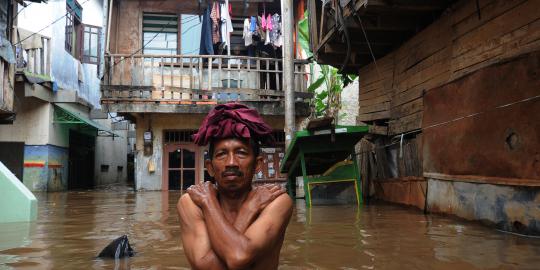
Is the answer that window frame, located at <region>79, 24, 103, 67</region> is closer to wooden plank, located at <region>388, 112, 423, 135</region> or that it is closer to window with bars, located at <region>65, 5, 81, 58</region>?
window with bars, located at <region>65, 5, 81, 58</region>

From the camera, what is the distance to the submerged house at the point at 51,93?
14.4m

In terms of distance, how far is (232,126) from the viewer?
235 cm

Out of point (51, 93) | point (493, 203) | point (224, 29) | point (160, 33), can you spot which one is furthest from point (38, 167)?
point (493, 203)

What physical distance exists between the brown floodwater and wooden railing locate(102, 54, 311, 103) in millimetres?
7517

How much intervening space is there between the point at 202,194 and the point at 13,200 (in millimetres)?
4958

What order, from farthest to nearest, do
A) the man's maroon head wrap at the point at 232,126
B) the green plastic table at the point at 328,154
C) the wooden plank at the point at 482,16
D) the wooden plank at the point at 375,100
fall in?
the wooden plank at the point at 375,100, the green plastic table at the point at 328,154, the wooden plank at the point at 482,16, the man's maroon head wrap at the point at 232,126

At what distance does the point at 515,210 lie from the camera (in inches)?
189

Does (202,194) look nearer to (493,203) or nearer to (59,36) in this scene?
(493,203)

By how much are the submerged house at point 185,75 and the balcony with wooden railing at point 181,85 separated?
31 mm

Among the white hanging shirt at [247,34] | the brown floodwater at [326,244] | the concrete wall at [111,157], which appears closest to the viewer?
the brown floodwater at [326,244]

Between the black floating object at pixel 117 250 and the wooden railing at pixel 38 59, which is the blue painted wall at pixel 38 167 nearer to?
the wooden railing at pixel 38 59

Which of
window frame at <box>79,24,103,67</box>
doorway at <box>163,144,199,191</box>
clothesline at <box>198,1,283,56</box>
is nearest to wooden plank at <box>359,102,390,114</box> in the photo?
clothesline at <box>198,1,283,56</box>

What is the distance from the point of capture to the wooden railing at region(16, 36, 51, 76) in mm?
14223

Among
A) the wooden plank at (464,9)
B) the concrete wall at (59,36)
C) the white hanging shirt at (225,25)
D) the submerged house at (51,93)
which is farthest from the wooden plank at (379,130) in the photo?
the concrete wall at (59,36)
